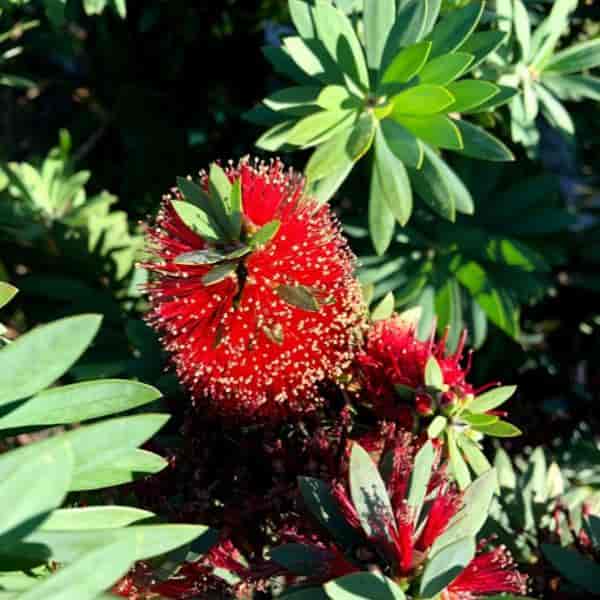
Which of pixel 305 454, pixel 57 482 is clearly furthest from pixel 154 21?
pixel 57 482

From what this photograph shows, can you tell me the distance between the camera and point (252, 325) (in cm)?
97

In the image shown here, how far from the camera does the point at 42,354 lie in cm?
75

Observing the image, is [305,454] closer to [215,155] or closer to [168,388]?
[168,388]

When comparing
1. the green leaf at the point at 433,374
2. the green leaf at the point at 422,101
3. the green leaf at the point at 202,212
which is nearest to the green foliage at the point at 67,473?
the green leaf at the point at 202,212

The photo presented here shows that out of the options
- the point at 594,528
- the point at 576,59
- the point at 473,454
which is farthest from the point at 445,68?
the point at 594,528

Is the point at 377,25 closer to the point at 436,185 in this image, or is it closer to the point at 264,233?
the point at 436,185

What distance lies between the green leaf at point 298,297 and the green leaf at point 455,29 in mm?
423

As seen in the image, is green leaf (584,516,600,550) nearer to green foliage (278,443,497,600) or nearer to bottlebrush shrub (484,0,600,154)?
green foliage (278,443,497,600)

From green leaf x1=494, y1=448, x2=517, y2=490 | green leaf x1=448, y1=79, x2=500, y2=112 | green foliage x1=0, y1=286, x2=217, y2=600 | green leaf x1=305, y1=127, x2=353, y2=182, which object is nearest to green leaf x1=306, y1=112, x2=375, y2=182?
green leaf x1=305, y1=127, x2=353, y2=182

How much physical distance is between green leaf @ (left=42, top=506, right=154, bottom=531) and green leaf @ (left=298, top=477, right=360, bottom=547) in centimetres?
19

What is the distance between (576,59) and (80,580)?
1135mm

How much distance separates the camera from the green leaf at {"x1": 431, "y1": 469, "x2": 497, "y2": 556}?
886mm

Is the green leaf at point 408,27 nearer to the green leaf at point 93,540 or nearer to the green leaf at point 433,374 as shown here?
the green leaf at point 433,374

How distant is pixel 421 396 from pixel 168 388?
358mm
